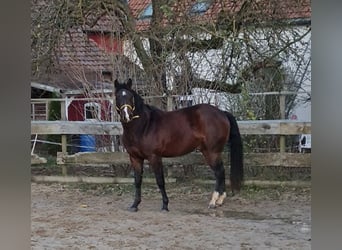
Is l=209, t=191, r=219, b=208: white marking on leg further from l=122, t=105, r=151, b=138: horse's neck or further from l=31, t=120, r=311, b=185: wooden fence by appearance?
l=122, t=105, r=151, b=138: horse's neck

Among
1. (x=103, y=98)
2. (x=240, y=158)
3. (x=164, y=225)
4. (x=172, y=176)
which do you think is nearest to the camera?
(x=164, y=225)

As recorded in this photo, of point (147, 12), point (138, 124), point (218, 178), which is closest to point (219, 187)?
point (218, 178)

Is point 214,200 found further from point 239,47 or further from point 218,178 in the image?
point 239,47

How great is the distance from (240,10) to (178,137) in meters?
1.33

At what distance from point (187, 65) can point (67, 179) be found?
4.97ft

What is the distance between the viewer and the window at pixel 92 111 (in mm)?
4672

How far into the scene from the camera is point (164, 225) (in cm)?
308

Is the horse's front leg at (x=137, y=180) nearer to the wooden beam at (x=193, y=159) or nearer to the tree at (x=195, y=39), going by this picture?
the wooden beam at (x=193, y=159)

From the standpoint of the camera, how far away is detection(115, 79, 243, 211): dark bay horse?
141 inches

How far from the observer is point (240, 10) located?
4.23 m

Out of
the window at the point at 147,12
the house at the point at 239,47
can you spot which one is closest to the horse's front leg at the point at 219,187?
the house at the point at 239,47

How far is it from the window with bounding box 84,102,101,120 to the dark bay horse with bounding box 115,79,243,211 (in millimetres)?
1053
